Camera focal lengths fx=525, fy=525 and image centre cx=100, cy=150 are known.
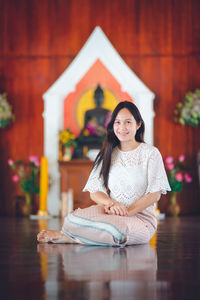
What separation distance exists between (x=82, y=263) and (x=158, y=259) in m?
0.34

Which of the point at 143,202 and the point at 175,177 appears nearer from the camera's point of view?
the point at 143,202

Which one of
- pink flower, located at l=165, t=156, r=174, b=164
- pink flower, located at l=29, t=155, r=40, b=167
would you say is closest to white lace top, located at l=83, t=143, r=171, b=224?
pink flower, located at l=165, t=156, r=174, b=164

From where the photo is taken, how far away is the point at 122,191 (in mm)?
2715

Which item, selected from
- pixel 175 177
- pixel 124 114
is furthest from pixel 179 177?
pixel 124 114

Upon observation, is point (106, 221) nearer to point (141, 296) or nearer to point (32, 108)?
point (141, 296)

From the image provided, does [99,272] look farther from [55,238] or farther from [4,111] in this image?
[4,111]

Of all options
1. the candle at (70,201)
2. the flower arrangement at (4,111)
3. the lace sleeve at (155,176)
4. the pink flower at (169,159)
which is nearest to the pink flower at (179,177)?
the pink flower at (169,159)

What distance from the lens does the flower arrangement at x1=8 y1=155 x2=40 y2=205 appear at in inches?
229

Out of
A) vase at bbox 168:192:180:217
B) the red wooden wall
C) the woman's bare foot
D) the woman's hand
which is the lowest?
vase at bbox 168:192:180:217

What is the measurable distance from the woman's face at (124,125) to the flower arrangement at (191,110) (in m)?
3.18

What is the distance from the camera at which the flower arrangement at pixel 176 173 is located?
569 centimetres

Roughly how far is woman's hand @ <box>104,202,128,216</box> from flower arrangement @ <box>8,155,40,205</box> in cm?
331

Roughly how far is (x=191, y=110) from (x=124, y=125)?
3235 mm

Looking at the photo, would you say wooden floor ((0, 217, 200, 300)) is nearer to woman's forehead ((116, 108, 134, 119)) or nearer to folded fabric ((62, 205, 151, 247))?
folded fabric ((62, 205, 151, 247))
